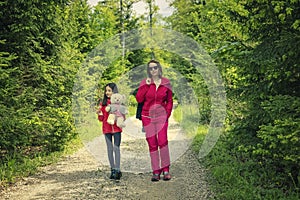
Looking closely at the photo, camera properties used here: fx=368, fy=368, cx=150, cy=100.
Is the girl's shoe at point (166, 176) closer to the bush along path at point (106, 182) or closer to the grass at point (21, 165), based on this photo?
the bush along path at point (106, 182)

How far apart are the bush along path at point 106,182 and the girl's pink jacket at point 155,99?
1346 mm

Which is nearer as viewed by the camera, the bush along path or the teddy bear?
the bush along path

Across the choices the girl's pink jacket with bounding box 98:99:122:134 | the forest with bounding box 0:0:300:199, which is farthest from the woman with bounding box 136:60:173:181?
the forest with bounding box 0:0:300:199

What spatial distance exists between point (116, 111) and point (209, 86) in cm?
657

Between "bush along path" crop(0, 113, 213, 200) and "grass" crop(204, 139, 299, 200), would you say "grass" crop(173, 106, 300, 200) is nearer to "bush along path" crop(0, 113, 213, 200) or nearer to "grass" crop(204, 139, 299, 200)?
"grass" crop(204, 139, 299, 200)

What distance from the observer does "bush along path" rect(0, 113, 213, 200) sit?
623 centimetres

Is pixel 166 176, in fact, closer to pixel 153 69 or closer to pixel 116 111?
pixel 116 111

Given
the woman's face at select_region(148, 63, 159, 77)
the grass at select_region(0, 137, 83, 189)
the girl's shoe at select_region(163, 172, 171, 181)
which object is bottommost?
the girl's shoe at select_region(163, 172, 171, 181)

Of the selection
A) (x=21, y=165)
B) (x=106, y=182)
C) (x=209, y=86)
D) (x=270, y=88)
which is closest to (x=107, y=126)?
(x=106, y=182)

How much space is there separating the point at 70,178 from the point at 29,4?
3.98m

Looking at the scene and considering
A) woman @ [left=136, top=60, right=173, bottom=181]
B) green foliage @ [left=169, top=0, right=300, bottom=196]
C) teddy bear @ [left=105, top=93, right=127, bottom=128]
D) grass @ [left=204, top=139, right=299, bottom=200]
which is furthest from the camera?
teddy bear @ [left=105, top=93, right=127, bottom=128]

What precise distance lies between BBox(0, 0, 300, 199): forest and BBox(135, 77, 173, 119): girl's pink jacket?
1053mm

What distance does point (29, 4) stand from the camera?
8305mm

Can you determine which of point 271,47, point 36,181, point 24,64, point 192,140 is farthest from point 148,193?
point 192,140
